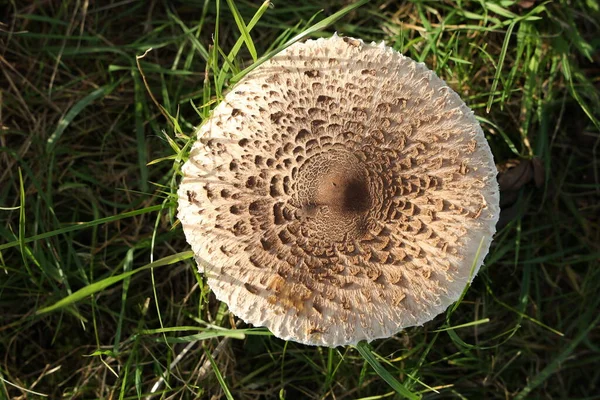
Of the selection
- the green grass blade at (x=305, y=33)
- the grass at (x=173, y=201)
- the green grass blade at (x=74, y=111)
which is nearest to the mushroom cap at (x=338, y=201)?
A: the green grass blade at (x=305, y=33)

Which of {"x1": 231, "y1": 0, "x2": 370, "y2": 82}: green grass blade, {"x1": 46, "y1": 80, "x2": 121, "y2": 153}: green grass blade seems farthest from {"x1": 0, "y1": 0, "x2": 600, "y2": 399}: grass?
{"x1": 231, "y1": 0, "x2": 370, "y2": 82}: green grass blade

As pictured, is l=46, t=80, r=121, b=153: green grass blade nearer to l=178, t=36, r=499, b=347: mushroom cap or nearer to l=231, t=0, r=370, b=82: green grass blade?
l=231, t=0, r=370, b=82: green grass blade

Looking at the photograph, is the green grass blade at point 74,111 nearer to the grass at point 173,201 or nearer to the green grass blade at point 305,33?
the grass at point 173,201

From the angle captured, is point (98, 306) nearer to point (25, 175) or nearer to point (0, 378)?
point (0, 378)

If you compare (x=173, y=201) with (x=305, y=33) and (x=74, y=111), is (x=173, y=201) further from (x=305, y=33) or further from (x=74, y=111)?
(x=305, y=33)

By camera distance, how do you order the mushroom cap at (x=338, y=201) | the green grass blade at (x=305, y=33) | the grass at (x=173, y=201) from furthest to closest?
1. the grass at (x=173, y=201)
2. the green grass blade at (x=305, y=33)
3. the mushroom cap at (x=338, y=201)
